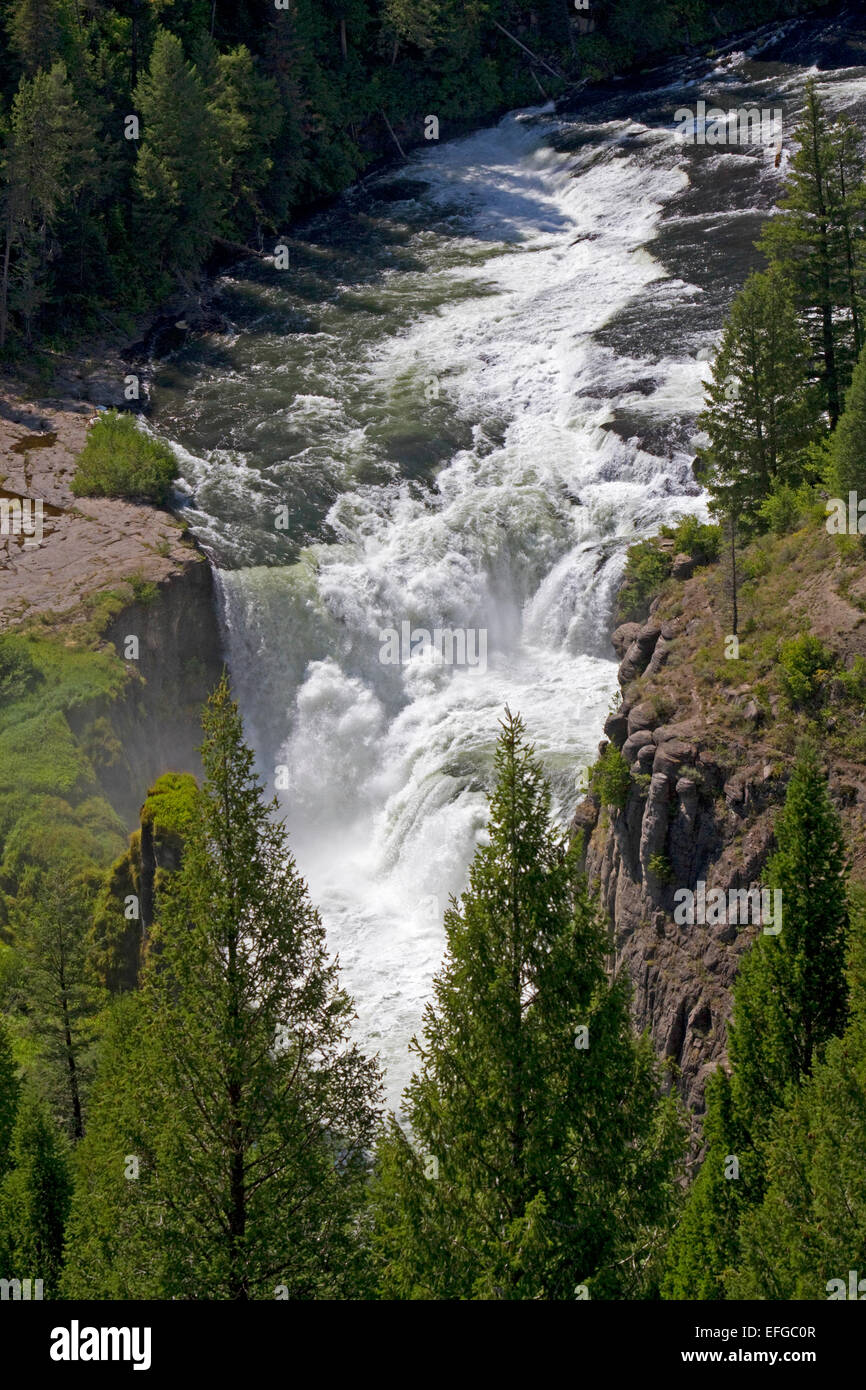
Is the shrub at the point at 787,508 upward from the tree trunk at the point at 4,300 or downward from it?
downward

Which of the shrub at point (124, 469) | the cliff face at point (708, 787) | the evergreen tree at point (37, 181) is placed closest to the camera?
the cliff face at point (708, 787)

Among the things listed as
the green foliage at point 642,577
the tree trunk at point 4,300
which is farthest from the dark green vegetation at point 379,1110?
the tree trunk at point 4,300

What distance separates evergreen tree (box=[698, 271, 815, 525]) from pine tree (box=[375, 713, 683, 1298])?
1681 cm

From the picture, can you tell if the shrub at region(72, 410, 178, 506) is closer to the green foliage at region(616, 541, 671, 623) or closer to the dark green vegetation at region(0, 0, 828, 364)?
the dark green vegetation at region(0, 0, 828, 364)

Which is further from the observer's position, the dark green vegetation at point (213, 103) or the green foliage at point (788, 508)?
the dark green vegetation at point (213, 103)

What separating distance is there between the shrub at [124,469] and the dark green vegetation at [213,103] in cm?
1203

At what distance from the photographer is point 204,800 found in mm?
16984

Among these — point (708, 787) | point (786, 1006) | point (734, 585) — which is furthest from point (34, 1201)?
point (734, 585)

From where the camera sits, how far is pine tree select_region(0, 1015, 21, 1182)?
1037 inches

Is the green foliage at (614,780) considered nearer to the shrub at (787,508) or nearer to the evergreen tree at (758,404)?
the shrub at (787,508)

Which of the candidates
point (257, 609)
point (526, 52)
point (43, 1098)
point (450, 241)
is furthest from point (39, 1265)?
point (526, 52)

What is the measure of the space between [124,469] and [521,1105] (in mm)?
37315

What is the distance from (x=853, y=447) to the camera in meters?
28.0

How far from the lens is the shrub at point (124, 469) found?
4959cm
